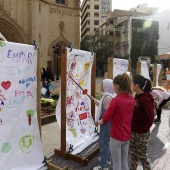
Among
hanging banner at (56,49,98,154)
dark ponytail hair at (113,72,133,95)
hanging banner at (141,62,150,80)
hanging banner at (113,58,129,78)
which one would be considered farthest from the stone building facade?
dark ponytail hair at (113,72,133,95)

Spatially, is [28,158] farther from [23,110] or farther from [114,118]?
[114,118]

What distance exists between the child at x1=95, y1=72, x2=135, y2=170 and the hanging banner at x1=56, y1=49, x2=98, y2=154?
1.48m

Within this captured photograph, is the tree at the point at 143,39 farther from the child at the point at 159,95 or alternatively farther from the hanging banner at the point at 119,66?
the hanging banner at the point at 119,66

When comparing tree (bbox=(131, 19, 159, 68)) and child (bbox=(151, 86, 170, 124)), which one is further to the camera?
tree (bbox=(131, 19, 159, 68))

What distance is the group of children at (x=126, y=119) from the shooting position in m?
3.08

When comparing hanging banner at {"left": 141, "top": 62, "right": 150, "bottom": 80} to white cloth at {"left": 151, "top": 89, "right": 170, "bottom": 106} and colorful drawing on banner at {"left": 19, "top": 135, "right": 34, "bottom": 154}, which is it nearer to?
white cloth at {"left": 151, "top": 89, "right": 170, "bottom": 106}

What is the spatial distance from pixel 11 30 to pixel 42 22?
4131mm

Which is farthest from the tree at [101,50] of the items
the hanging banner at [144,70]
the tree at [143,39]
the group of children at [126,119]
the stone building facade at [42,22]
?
the group of children at [126,119]

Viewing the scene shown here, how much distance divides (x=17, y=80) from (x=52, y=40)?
79.9 ft

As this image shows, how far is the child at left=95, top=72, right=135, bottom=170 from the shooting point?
3.06 m

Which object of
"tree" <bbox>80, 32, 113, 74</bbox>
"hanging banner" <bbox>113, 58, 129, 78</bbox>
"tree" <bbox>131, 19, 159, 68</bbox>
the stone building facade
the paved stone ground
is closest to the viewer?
the paved stone ground

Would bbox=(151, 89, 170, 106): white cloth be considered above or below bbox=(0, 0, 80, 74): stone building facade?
below

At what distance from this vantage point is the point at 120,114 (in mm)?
→ 3080

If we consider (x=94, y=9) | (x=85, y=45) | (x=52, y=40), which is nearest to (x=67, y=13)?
(x=52, y=40)
